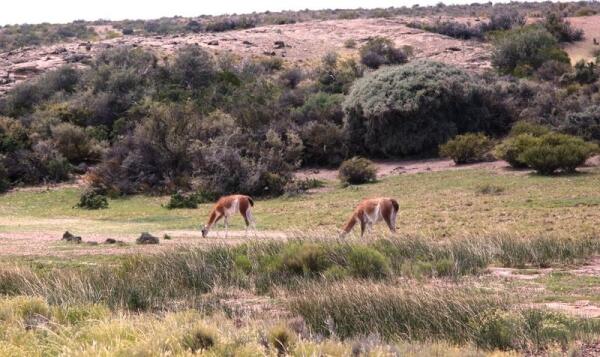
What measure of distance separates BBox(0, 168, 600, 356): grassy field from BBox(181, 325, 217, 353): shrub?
0.05ft

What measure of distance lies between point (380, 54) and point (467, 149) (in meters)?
24.9

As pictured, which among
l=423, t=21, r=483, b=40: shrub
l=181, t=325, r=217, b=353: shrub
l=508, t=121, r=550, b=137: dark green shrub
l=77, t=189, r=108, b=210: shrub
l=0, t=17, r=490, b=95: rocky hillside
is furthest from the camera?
l=423, t=21, r=483, b=40: shrub

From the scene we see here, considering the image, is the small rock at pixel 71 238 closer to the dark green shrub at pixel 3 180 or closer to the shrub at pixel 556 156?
the dark green shrub at pixel 3 180

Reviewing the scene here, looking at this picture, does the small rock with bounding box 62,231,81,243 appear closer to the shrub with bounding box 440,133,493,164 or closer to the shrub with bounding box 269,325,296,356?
the shrub with bounding box 269,325,296,356

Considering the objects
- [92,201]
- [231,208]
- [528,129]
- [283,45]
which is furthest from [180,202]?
[283,45]

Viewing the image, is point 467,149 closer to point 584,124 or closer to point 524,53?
point 584,124

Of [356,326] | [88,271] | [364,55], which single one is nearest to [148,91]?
[364,55]

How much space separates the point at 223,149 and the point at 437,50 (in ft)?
109

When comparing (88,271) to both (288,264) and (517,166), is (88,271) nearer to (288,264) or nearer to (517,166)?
(288,264)

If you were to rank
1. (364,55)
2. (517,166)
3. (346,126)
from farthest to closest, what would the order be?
(364,55)
(346,126)
(517,166)

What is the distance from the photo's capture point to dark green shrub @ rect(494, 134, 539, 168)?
32.8 metres

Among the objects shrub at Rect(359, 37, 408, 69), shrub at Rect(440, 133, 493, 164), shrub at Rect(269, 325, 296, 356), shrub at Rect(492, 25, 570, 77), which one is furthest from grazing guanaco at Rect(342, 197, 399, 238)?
shrub at Rect(359, 37, 408, 69)

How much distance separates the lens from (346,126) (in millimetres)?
40906

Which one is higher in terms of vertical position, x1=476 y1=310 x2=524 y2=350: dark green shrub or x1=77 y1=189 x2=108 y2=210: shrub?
x1=476 y1=310 x2=524 y2=350: dark green shrub
